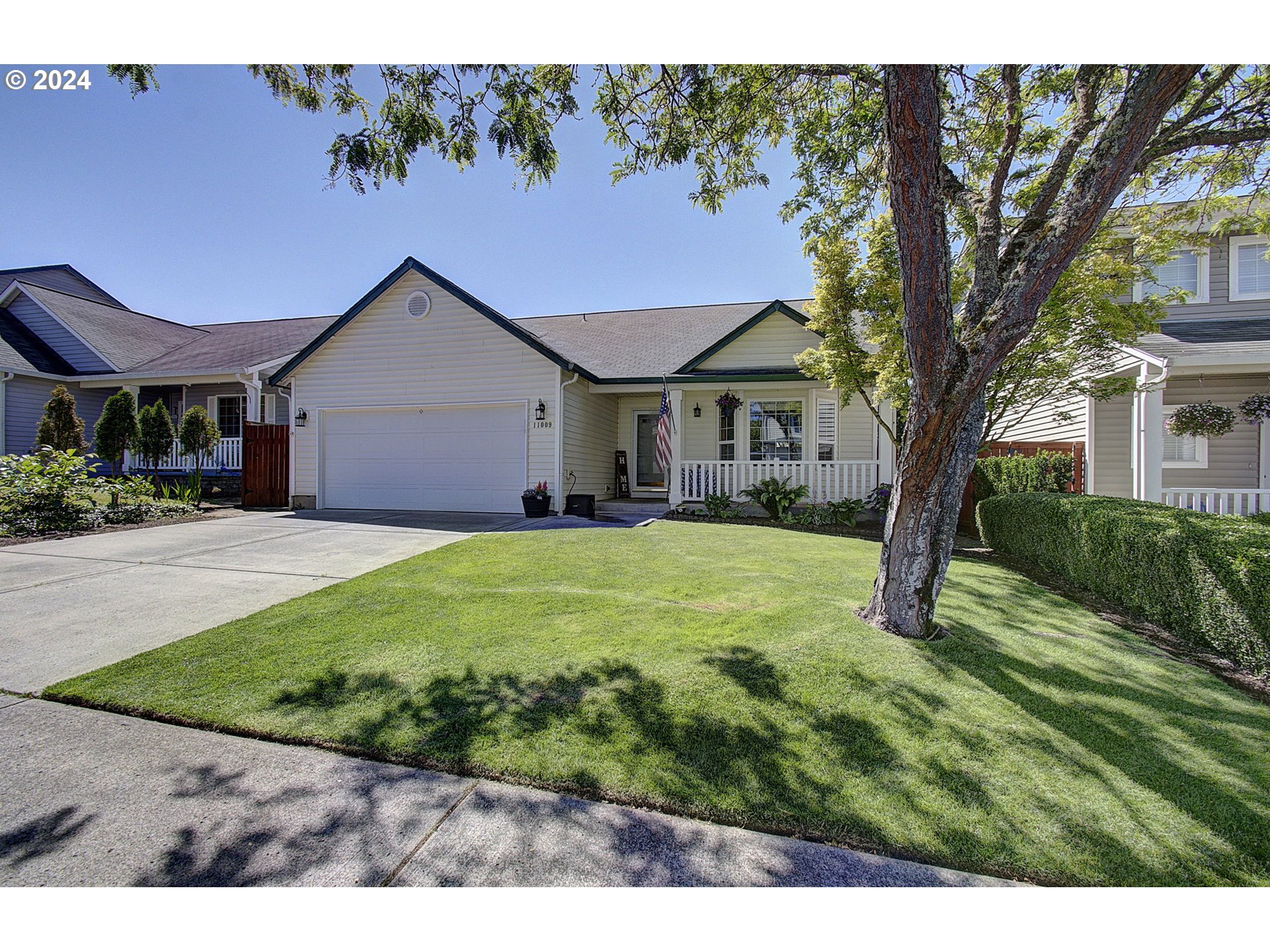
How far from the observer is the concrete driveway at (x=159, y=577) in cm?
388

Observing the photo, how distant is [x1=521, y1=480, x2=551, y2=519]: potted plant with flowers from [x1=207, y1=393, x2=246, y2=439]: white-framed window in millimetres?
11212

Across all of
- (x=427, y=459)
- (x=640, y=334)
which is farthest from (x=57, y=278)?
(x=640, y=334)

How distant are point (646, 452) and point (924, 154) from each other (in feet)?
37.1

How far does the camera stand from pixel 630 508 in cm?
1208

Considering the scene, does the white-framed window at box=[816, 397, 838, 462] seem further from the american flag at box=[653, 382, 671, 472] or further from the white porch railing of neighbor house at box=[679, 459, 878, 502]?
the american flag at box=[653, 382, 671, 472]

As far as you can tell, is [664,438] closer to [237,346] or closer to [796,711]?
[796,711]

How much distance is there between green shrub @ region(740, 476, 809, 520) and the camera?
10469mm

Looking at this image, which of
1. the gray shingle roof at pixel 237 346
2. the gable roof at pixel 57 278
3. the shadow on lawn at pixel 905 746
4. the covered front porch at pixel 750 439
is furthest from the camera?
the gable roof at pixel 57 278

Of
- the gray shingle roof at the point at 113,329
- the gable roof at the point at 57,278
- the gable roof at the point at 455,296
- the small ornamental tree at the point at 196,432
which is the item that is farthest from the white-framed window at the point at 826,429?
the gable roof at the point at 57,278

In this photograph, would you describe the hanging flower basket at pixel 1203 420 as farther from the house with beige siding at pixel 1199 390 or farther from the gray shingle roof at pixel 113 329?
the gray shingle roof at pixel 113 329

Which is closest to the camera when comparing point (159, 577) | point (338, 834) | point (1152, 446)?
point (338, 834)

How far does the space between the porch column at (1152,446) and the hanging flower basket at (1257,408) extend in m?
2.78

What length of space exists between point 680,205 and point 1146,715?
21.6ft

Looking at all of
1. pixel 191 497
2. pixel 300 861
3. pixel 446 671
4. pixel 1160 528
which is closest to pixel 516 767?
pixel 300 861
